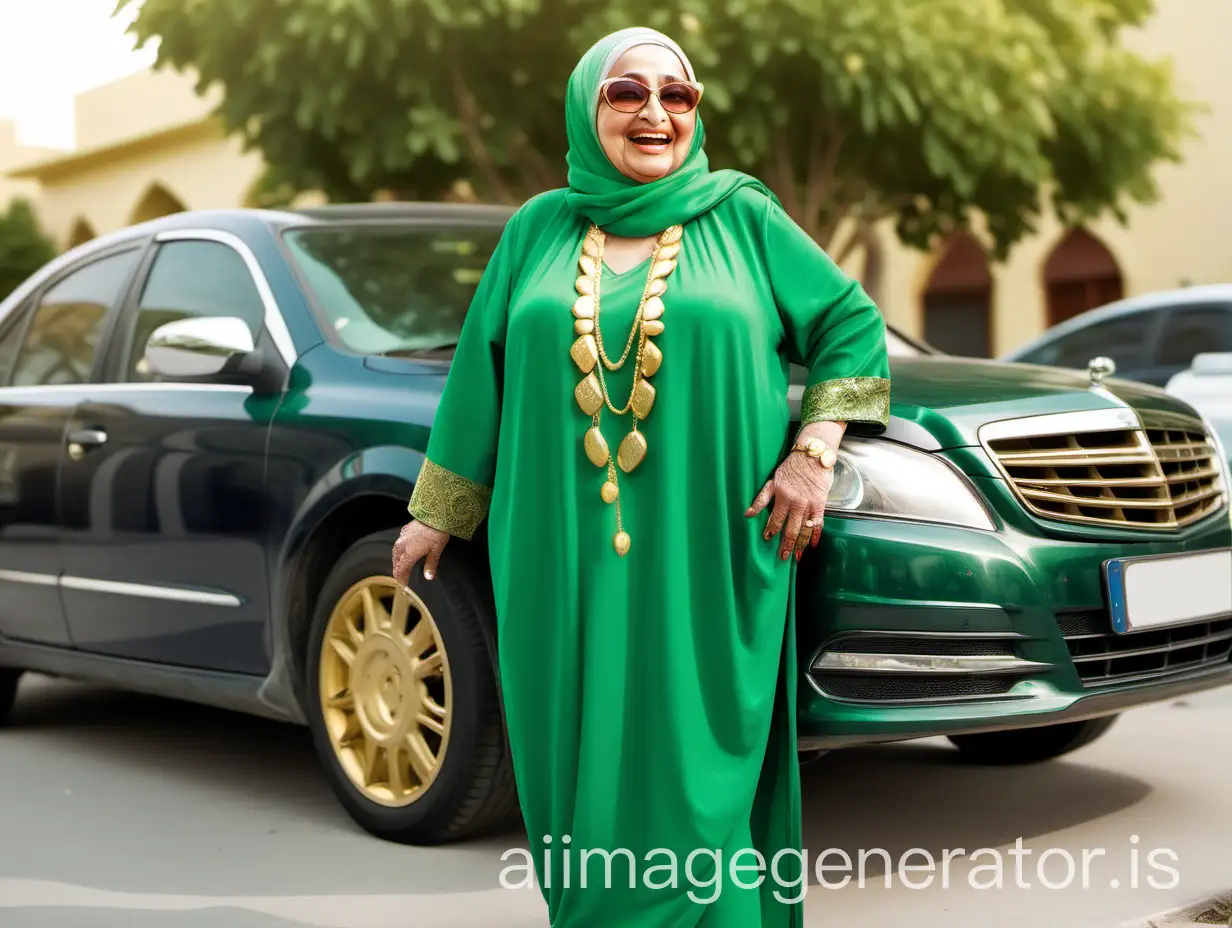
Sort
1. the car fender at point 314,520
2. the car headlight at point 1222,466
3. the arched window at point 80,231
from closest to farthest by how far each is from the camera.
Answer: the car fender at point 314,520 → the car headlight at point 1222,466 → the arched window at point 80,231

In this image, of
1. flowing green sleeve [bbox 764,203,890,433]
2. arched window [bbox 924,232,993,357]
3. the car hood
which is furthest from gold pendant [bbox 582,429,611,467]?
arched window [bbox 924,232,993,357]

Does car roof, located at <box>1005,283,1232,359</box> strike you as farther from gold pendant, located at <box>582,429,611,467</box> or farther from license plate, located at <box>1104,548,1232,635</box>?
gold pendant, located at <box>582,429,611,467</box>

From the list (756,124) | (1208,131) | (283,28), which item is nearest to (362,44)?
(283,28)

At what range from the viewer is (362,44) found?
11.7m

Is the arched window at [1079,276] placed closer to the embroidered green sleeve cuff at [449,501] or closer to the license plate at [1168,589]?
the license plate at [1168,589]

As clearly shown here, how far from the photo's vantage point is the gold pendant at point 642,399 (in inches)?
122

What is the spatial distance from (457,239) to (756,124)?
24.7 ft

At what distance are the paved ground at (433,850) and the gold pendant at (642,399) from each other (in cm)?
130

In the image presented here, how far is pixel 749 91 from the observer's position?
12484 mm

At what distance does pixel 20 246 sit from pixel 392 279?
34407 millimetres

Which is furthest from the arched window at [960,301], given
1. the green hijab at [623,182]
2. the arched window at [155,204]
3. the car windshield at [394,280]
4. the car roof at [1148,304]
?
the green hijab at [623,182]

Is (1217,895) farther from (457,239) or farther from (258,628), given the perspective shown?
(457,239)

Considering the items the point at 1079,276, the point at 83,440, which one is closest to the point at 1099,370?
the point at 83,440

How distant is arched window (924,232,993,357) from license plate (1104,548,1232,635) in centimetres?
1849
